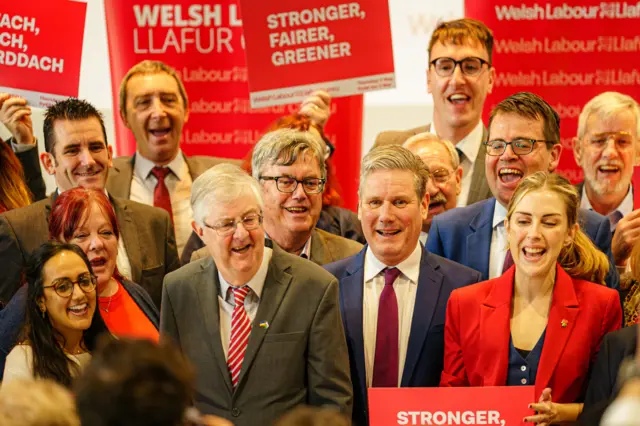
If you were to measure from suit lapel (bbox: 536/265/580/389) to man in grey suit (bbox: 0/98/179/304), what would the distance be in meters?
1.91

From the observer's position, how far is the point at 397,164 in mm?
4461

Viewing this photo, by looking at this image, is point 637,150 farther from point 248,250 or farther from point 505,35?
point 248,250

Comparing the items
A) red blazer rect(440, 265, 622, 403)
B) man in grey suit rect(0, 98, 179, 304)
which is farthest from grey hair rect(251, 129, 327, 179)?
red blazer rect(440, 265, 622, 403)

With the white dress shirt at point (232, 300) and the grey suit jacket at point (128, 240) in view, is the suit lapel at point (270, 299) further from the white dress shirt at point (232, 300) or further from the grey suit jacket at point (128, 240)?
the grey suit jacket at point (128, 240)

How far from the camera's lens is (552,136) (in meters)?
4.86

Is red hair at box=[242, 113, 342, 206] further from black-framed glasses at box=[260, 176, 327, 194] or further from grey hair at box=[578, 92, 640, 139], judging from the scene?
grey hair at box=[578, 92, 640, 139]

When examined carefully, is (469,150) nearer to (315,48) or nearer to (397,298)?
(315,48)

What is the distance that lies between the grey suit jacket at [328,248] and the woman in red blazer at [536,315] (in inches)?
30.2

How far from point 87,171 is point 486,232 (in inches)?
77.0

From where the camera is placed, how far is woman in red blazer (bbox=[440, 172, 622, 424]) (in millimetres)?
4129

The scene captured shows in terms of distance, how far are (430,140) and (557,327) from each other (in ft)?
4.78

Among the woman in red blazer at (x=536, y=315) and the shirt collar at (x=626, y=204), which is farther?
the shirt collar at (x=626, y=204)

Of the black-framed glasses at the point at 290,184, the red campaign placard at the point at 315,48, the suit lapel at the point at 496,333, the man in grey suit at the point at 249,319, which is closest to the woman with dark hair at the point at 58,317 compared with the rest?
the man in grey suit at the point at 249,319

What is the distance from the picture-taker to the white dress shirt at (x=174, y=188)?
19.3 feet
